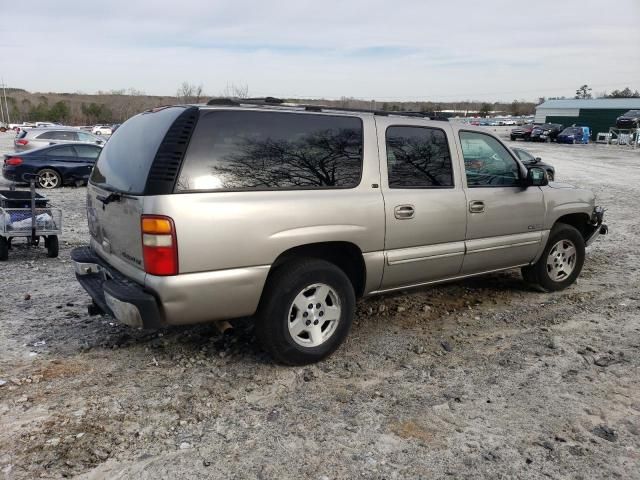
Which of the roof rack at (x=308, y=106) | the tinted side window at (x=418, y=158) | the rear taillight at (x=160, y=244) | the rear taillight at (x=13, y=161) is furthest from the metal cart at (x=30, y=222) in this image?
the rear taillight at (x=13, y=161)

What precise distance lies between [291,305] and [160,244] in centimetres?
104

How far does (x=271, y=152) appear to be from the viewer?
3633mm

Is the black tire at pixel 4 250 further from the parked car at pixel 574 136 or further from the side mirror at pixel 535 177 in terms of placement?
the parked car at pixel 574 136

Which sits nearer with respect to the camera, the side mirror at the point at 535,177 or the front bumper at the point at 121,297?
the front bumper at the point at 121,297

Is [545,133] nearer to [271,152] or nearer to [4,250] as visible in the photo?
[4,250]

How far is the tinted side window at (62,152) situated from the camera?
14.7 metres

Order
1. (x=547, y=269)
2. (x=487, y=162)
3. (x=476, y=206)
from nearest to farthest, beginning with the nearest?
(x=476, y=206)
(x=487, y=162)
(x=547, y=269)

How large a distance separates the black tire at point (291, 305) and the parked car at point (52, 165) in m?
12.9

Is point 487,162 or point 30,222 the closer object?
point 487,162

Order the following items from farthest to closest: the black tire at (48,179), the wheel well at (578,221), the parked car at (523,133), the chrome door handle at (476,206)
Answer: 1. the parked car at (523,133)
2. the black tire at (48,179)
3. the wheel well at (578,221)
4. the chrome door handle at (476,206)

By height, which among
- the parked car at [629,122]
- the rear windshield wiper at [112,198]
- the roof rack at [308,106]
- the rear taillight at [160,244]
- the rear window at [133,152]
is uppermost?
the parked car at [629,122]

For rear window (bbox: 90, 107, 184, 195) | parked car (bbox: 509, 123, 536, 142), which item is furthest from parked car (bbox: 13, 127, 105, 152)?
parked car (bbox: 509, 123, 536, 142)

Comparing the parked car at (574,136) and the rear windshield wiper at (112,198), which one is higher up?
the parked car at (574,136)

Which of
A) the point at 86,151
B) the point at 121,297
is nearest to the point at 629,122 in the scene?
the point at 86,151
